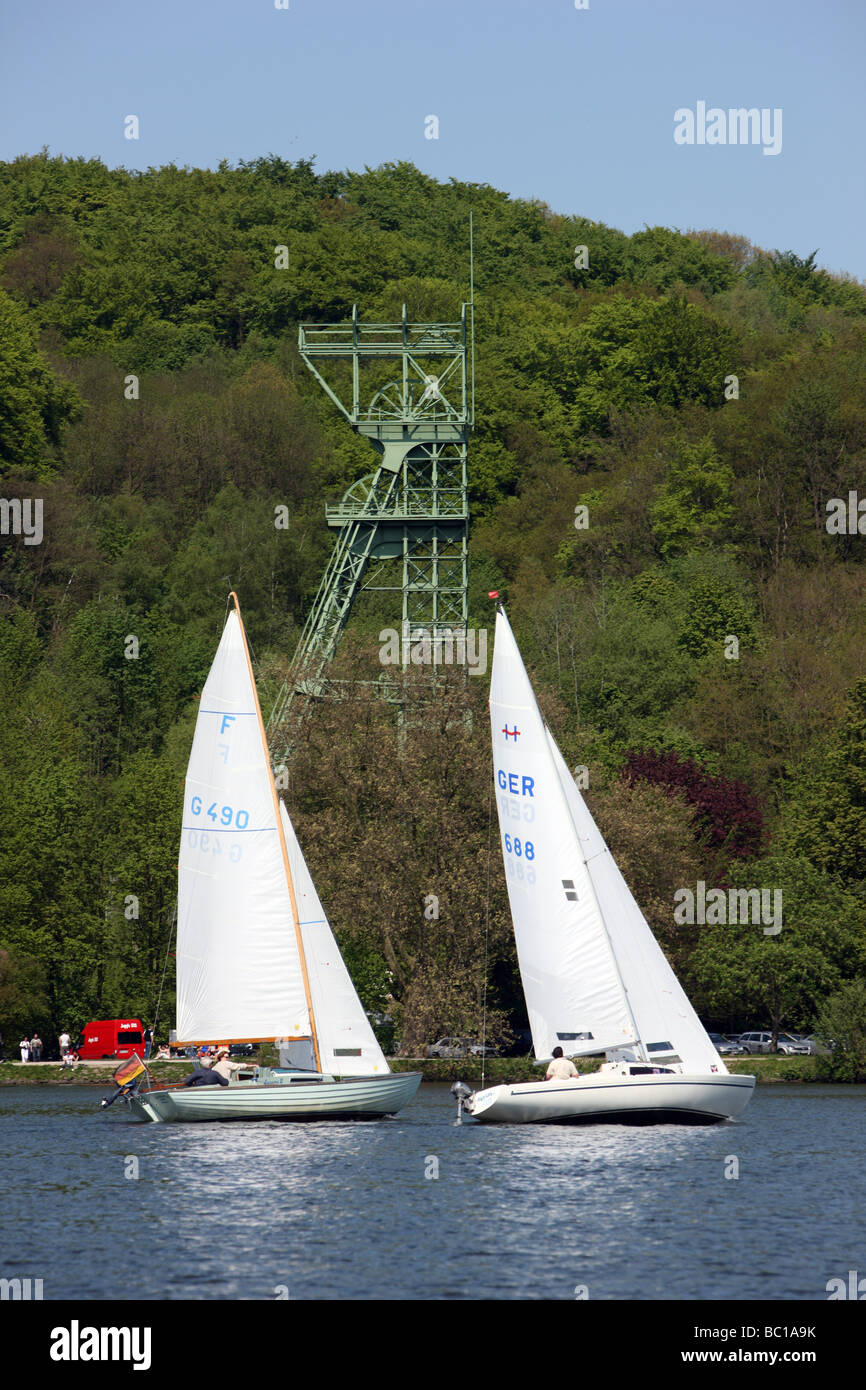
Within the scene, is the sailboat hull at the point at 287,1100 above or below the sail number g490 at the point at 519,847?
below

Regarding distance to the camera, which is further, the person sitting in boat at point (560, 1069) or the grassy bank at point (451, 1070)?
the grassy bank at point (451, 1070)

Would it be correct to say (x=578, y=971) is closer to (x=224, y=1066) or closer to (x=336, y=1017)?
(x=336, y=1017)

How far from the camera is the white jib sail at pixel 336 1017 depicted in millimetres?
47156

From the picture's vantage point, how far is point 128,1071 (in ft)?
167

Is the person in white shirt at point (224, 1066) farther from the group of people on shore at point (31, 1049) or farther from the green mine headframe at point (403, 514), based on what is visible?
the green mine headframe at point (403, 514)

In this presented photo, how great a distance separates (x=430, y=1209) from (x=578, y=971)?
1341 centimetres

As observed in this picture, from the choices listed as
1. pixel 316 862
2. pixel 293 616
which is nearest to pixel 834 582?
pixel 293 616

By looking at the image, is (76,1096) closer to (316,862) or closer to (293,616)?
(316,862)

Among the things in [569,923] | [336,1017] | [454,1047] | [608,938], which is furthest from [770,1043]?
[336,1017]

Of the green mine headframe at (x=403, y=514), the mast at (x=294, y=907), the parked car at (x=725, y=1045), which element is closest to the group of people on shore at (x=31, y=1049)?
the green mine headframe at (x=403, y=514)

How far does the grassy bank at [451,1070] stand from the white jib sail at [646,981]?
1605cm

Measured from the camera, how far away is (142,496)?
11619cm

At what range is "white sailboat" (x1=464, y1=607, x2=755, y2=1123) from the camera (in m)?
44.5
